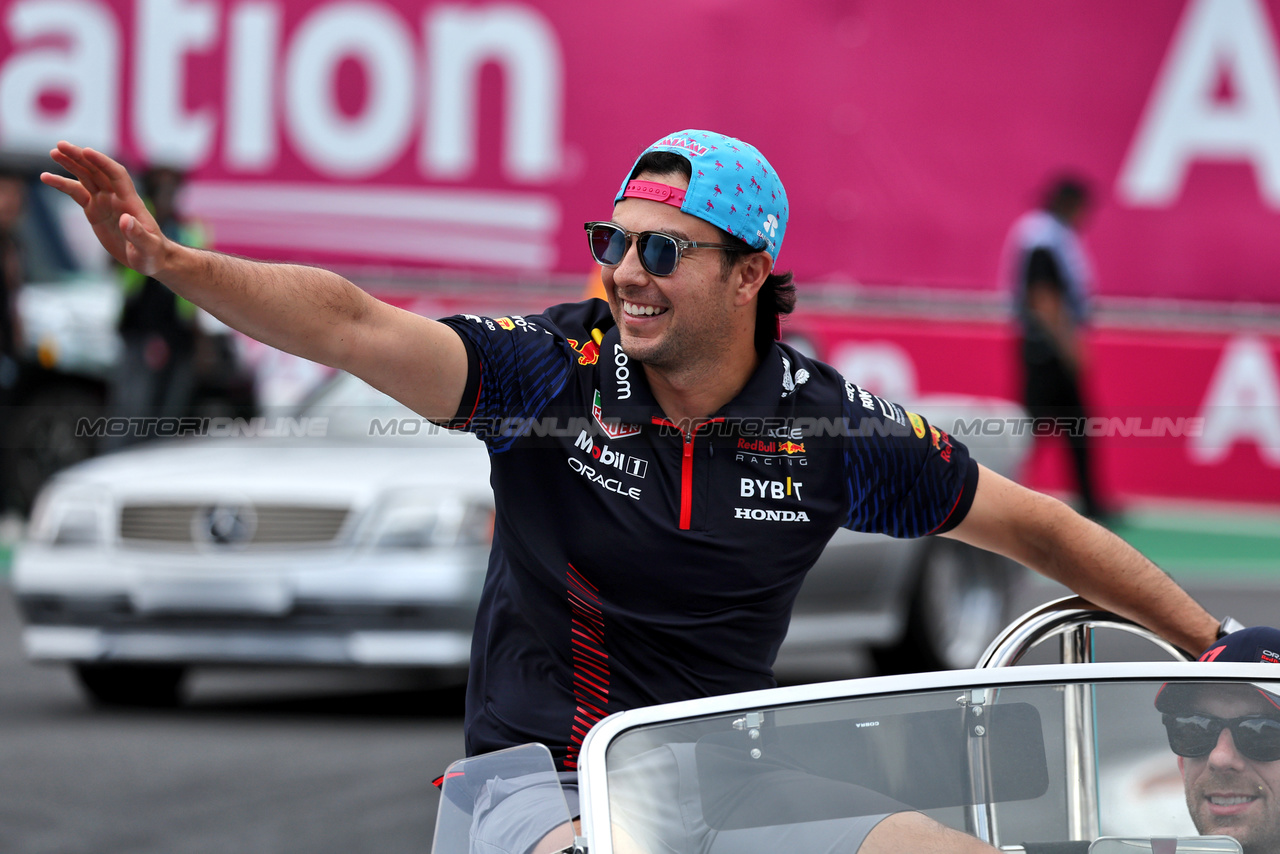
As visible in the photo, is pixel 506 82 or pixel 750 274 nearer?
pixel 750 274

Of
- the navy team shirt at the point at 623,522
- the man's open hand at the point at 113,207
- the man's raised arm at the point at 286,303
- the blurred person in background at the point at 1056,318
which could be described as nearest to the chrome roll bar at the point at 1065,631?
the navy team shirt at the point at 623,522

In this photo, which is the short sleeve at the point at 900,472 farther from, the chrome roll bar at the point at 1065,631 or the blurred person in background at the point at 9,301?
the blurred person in background at the point at 9,301

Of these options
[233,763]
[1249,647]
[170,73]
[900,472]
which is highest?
[170,73]

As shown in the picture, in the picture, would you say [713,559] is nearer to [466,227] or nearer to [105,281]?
[105,281]

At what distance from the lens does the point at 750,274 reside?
3.14 metres

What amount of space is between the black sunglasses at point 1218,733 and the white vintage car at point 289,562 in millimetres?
4985

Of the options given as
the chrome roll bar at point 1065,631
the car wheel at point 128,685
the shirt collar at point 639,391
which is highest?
the shirt collar at point 639,391

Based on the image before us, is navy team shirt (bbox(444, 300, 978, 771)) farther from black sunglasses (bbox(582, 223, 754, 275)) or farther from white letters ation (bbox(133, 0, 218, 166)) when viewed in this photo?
white letters ation (bbox(133, 0, 218, 166))

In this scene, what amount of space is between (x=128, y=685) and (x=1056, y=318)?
869cm

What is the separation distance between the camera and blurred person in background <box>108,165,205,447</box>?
1240 centimetres

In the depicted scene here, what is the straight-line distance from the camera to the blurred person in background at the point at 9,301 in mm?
12617

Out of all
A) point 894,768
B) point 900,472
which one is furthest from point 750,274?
point 894,768

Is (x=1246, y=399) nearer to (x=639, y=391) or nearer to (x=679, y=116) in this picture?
(x=679, y=116)

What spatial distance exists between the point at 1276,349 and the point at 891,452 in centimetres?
1311
